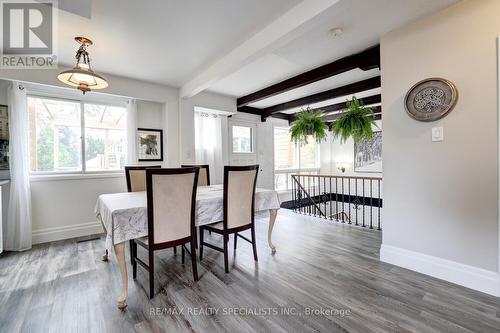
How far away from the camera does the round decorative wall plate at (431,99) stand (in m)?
2.07

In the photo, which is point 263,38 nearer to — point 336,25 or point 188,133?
point 336,25

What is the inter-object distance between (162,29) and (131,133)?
2010 mm

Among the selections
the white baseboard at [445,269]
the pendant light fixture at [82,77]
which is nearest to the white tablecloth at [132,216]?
the pendant light fixture at [82,77]

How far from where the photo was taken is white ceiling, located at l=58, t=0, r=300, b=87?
6.66ft

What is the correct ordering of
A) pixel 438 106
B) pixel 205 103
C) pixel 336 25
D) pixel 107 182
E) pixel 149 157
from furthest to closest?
pixel 205 103, pixel 149 157, pixel 107 182, pixel 336 25, pixel 438 106

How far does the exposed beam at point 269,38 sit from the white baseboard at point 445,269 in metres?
2.42

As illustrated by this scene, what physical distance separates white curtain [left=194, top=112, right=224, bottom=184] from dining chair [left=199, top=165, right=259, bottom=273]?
2447mm

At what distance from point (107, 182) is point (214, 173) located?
6.45 feet

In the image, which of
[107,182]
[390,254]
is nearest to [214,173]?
[107,182]

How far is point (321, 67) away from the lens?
10.9ft

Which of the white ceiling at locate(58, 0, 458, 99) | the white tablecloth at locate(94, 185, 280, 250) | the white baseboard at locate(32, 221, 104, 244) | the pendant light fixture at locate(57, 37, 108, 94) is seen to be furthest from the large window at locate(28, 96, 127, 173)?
the white tablecloth at locate(94, 185, 280, 250)

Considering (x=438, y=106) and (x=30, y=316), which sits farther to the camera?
(x=438, y=106)

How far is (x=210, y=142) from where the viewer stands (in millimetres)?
4988

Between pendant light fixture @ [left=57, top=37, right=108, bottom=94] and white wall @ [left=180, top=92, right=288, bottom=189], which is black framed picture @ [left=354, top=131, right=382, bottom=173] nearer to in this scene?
white wall @ [left=180, top=92, right=288, bottom=189]
